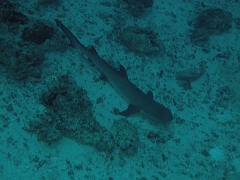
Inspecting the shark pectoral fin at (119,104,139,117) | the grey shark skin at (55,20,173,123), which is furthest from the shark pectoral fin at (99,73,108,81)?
the shark pectoral fin at (119,104,139,117)

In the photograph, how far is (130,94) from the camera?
4.63 meters

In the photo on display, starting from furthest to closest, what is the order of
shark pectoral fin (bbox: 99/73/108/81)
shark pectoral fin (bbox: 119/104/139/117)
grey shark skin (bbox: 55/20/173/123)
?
shark pectoral fin (bbox: 99/73/108/81)
shark pectoral fin (bbox: 119/104/139/117)
grey shark skin (bbox: 55/20/173/123)

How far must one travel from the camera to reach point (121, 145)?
373cm

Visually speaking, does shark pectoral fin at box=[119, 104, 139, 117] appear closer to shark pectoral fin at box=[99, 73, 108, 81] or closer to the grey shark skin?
the grey shark skin

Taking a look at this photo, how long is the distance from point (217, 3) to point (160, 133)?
664cm

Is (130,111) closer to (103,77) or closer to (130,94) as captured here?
(130,94)

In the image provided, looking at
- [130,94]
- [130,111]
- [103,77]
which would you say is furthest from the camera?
[103,77]

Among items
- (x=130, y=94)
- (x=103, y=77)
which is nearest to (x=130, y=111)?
(x=130, y=94)

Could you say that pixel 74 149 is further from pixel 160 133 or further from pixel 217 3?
pixel 217 3

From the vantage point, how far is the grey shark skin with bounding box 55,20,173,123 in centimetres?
433

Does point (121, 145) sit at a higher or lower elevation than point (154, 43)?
lower

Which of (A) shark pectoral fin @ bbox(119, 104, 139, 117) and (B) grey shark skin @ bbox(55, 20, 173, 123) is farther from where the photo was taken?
(A) shark pectoral fin @ bbox(119, 104, 139, 117)

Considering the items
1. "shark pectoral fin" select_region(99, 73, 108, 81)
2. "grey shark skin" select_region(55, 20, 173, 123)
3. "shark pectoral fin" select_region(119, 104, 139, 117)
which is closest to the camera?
"grey shark skin" select_region(55, 20, 173, 123)

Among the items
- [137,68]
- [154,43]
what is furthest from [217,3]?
[137,68]
